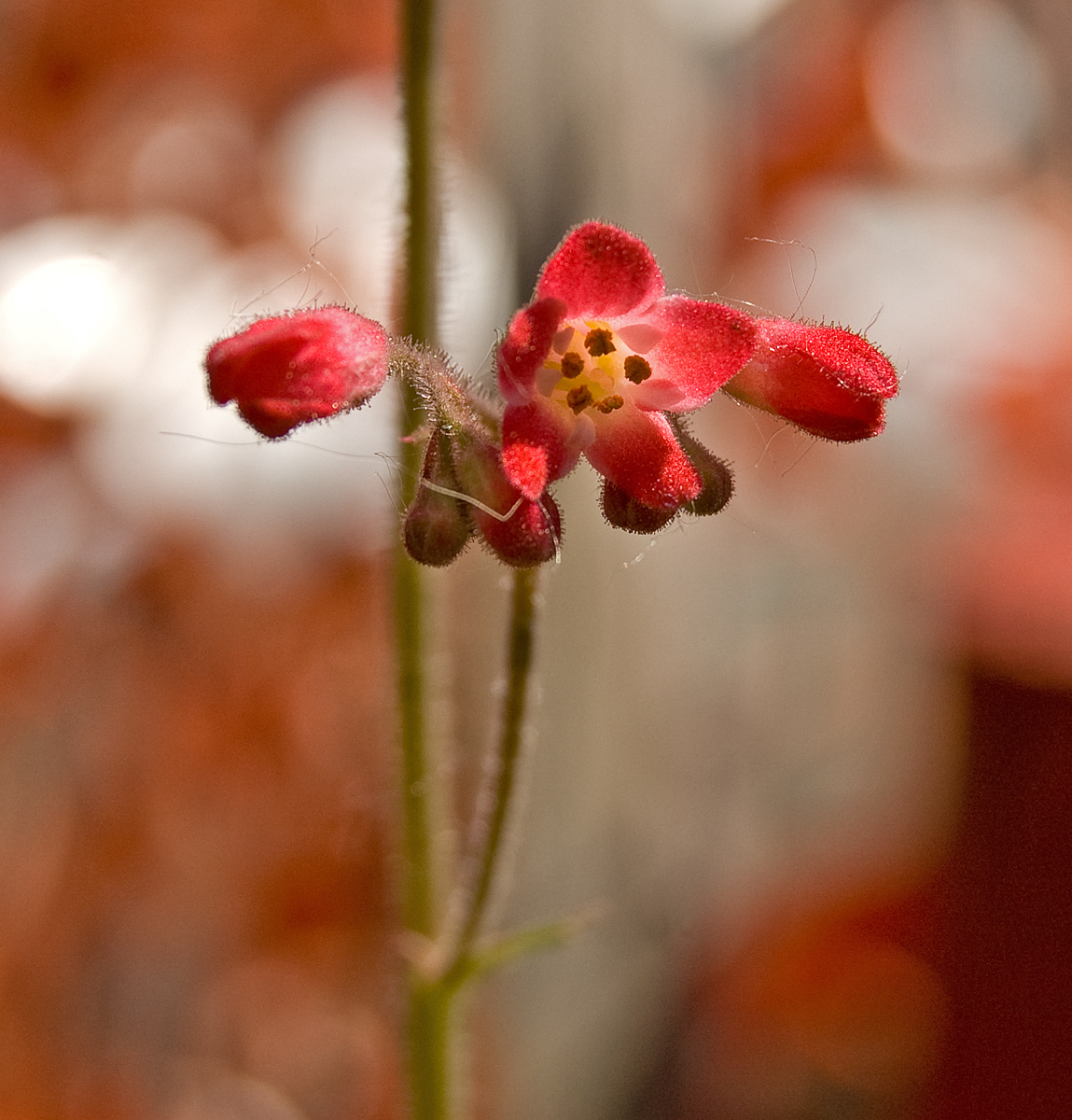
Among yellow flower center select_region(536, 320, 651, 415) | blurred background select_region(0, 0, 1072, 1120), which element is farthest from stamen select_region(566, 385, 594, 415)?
blurred background select_region(0, 0, 1072, 1120)

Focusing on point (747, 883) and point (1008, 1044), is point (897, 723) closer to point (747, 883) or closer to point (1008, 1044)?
point (747, 883)

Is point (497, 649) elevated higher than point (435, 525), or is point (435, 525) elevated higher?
point (435, 525)

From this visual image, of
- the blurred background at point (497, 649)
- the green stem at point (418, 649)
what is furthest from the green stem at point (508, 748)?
the blurred background at point (497, 649)

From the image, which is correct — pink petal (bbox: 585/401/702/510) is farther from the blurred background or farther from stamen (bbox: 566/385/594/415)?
the blurred background

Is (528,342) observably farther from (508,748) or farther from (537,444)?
(508,748)

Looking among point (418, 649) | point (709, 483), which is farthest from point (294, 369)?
point (418, 649)
